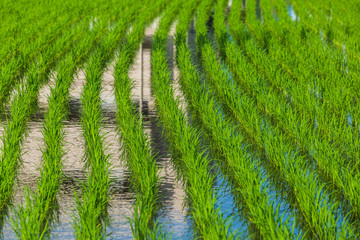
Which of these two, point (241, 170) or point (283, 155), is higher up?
point (283, 155)

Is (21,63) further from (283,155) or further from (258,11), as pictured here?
(258,11)

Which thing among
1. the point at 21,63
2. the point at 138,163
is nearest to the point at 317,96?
the point at 138,163

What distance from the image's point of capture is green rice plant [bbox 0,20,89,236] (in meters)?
3.32

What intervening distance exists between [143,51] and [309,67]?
250 cm

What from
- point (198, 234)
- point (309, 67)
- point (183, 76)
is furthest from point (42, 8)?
point (198, 234)

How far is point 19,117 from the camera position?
436cm

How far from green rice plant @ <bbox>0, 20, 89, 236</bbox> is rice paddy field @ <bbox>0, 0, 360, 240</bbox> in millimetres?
21

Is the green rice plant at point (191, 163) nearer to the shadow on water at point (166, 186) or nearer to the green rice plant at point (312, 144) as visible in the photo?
the shadow on water at point (166, 186)

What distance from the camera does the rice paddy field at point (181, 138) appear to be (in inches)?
118

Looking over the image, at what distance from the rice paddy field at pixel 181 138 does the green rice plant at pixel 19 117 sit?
0.02 meters

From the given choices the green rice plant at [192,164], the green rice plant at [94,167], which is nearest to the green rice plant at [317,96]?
the green rice plant at [192,164]

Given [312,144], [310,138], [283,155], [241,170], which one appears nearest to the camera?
[241,170]

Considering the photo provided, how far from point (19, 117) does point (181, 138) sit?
4.69 ft

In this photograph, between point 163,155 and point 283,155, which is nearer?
point 283,155
